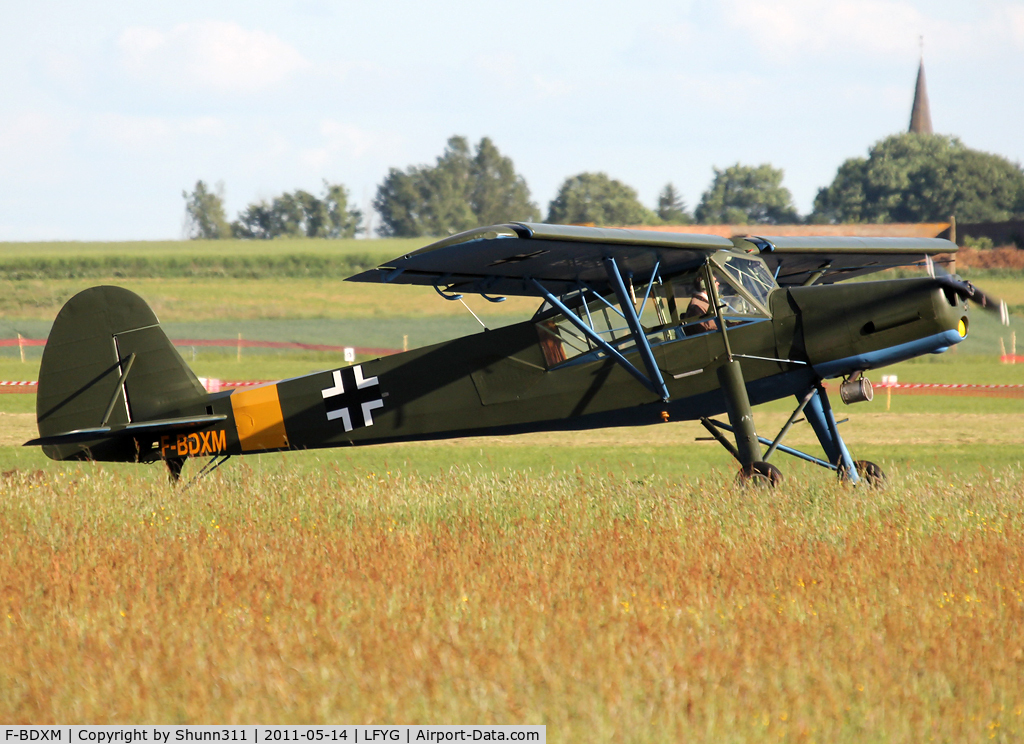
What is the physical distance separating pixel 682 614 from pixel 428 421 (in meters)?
5.26

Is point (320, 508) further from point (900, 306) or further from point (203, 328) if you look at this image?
point (203, 328)

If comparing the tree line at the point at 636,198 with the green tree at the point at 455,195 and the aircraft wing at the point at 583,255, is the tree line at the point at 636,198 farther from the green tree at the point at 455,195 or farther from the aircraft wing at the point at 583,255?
the aircraft wing at the point at 583,255

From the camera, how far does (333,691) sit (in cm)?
457

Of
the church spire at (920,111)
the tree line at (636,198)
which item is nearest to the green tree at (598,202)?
the tree line at (636,198)

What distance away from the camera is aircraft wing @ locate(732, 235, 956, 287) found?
1086 centimetres

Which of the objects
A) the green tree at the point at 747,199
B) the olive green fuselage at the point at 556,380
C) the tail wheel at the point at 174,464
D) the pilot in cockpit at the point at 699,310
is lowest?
the tail wheel at the point at 174,464

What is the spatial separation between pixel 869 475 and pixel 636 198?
13149 cm

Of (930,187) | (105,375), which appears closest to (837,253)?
(105,375)

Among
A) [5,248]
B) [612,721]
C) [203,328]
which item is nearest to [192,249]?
[5,248]

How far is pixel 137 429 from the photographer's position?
34.8ft

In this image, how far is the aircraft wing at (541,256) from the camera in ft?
27.9

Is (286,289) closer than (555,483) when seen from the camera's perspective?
No

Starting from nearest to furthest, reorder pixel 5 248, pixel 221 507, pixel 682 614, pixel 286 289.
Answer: pixel 682 614 < pixel 221 507 < pixel 286 289 < pixel 5 248

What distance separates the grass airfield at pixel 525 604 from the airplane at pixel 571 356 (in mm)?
642
